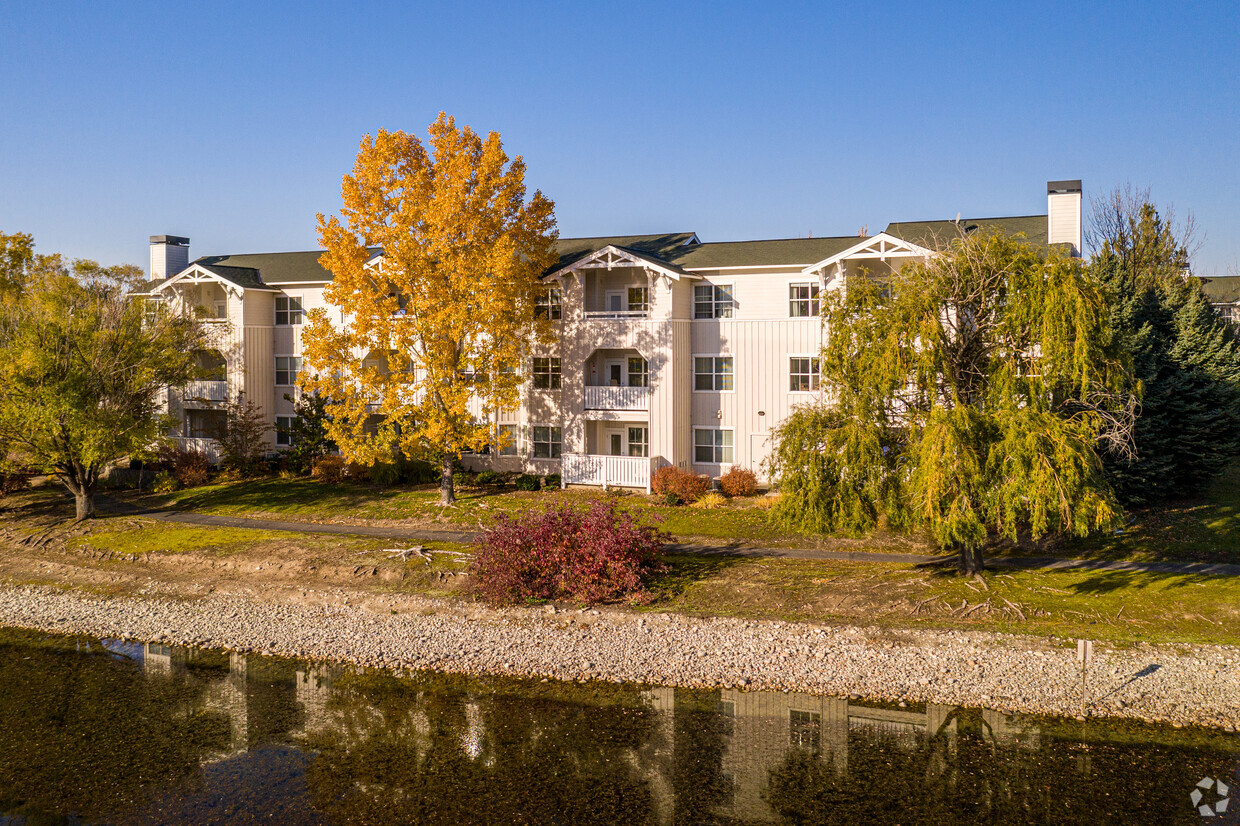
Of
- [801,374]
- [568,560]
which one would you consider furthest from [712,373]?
[568,560]

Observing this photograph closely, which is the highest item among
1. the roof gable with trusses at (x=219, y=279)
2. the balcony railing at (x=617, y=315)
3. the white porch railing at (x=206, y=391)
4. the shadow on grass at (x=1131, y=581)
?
the roof gable with trusses at (x=219, y=279)

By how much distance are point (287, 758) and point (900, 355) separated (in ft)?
46.1

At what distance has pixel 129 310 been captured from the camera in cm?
3078

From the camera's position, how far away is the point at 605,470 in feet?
102

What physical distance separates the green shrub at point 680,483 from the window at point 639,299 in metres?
6.30

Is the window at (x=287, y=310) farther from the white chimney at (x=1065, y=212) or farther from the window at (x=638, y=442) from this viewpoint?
the white chimney at (x=1065, y=212)

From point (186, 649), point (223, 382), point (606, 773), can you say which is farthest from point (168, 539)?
point (606, 773)

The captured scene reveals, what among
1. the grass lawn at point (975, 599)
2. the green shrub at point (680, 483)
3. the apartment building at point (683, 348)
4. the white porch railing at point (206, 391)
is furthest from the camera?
the white porch railing at point (206, 391)

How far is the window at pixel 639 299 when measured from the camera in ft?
106

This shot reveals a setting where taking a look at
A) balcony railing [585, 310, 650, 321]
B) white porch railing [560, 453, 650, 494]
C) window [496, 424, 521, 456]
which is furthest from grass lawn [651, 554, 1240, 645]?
window [496, 424, 521, 456]

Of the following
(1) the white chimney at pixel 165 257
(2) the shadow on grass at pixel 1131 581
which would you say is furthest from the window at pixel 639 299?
(1) the white chimney at pixel 165 257

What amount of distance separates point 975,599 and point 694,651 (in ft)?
20.9

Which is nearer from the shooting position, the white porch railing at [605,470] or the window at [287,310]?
the white porch railing at [605,470]

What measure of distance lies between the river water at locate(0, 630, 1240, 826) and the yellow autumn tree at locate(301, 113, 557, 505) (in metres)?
13.0
